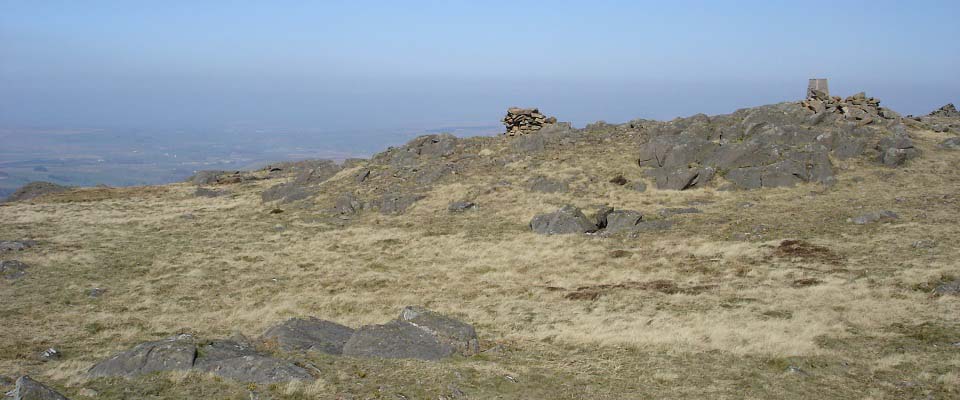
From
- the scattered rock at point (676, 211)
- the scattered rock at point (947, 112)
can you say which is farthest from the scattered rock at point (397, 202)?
the scattered rock at point (947, 112)

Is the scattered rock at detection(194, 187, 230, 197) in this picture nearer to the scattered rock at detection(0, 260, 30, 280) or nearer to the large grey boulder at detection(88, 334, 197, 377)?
the scattered rock at detection(0, 260, 30, 280)

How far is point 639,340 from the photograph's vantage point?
63.6 ft

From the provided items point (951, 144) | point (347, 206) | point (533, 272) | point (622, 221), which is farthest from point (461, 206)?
point (951, 144)

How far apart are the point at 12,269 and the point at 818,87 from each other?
2679 inches

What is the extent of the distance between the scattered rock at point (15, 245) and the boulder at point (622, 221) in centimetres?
3862

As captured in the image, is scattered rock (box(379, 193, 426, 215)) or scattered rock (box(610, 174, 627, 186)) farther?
scattered rock (box(379, 193, 426, 215))

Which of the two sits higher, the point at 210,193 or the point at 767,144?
the point at 767,144

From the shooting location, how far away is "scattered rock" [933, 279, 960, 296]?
21500mm

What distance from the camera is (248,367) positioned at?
15.2 m

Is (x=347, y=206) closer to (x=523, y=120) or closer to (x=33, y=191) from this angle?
(x=523, y=120)

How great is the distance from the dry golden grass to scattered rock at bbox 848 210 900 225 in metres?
0.98

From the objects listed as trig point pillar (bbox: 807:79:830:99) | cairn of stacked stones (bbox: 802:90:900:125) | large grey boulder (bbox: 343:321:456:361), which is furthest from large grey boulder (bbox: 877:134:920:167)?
large grey boulder (bbox: 343:321:456:361)

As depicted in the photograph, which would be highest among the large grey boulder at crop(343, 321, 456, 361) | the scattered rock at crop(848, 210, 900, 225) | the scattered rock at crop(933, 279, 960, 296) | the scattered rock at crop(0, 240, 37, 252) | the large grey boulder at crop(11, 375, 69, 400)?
the scattered rock at crop(848, 210, 900, 225)

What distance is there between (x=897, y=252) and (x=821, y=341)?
12754 millimetres
